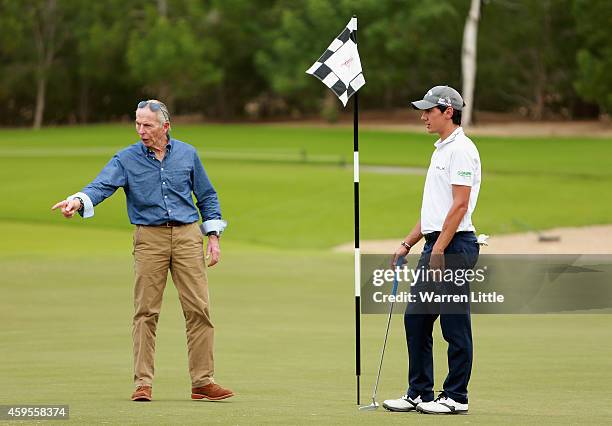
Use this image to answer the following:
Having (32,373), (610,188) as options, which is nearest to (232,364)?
(32,373)

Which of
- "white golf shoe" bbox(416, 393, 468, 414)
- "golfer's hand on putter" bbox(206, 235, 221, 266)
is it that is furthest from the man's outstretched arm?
"white golf shoe" bbox(416, 393, 468, 414)

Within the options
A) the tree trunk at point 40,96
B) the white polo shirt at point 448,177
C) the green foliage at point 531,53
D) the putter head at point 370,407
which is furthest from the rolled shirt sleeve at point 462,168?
the tree trunk at point 40,96

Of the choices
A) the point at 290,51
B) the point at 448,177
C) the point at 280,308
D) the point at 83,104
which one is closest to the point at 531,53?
the point at 290,51

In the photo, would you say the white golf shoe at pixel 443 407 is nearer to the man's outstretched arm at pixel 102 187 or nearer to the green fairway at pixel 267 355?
the green fairway at pixel 267 355

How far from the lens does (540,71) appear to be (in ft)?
206

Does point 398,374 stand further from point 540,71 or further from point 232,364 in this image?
point 540,71

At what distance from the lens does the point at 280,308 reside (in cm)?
1662

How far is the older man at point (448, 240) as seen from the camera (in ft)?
26.9

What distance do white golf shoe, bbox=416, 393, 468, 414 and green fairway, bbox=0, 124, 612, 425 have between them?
96 mm

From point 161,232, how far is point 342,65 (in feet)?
5.82

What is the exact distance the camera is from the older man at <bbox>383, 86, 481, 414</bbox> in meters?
8.20

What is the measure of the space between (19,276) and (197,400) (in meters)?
12.1

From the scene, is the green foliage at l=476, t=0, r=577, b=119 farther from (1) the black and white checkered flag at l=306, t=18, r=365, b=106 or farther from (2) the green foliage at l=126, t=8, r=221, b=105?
(1) the black and white checkered flag at l=306, t=18, r=365, b=106

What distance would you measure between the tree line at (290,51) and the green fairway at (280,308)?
15707 mm
